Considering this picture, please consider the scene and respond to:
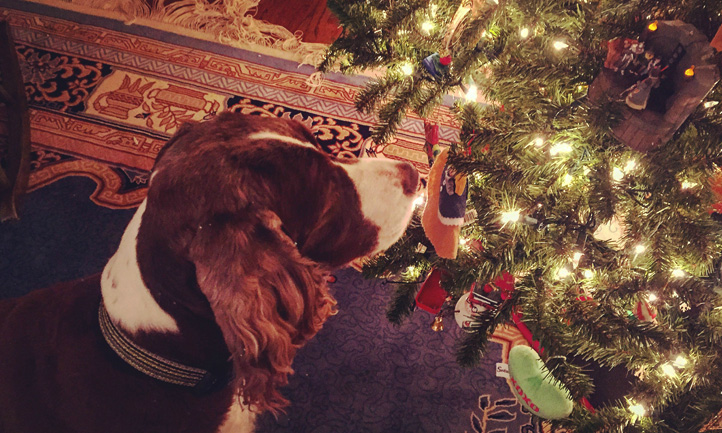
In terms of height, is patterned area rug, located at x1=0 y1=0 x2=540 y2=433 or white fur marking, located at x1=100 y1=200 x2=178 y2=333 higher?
white fur marking, located at x1=100 y1=200 x2=178 y2=333

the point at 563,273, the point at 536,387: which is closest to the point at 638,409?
the point at 536,387

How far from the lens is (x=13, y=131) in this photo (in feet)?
7.14

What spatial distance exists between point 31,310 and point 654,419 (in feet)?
5.42

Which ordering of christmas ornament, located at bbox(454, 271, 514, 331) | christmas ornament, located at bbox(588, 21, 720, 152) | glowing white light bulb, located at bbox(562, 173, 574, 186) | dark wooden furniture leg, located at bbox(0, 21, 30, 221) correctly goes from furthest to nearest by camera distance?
dark wooden furniture leg, located at bbox(0, 21, 30, 221) → christmas ornament, located at bbox(454, 271, 514, 331) → glowing white light bulb, located at bbox(562, 173, 574, 186) → christmas ornament, located at bbox(588, 21, 720, 152)

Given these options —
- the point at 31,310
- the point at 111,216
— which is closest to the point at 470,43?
the point at 31,310

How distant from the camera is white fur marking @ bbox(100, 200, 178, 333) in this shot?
1.03 m

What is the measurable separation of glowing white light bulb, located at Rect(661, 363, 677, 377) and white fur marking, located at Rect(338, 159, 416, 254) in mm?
810

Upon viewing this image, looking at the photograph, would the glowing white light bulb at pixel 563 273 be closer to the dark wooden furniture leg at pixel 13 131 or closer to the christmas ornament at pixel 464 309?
the christmas ornament at pixel 464 309

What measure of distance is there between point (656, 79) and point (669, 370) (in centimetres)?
84

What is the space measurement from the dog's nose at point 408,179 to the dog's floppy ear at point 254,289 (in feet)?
1.12

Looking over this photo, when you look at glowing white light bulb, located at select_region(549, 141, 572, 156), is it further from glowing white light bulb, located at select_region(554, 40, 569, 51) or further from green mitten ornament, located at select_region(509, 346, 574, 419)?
green mitten ornament, located at select_region(509, 346, 574, 419)

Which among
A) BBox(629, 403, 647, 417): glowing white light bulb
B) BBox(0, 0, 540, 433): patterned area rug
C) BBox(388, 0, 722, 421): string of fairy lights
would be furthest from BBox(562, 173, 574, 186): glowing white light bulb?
BBox(0, 0, 540, 433): patterned area rug

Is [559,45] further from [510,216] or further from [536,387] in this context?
[536,387]

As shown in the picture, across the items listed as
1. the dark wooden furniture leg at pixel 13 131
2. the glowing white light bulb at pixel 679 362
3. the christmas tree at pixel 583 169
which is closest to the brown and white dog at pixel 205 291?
the christmas tree at pixel 583 169
